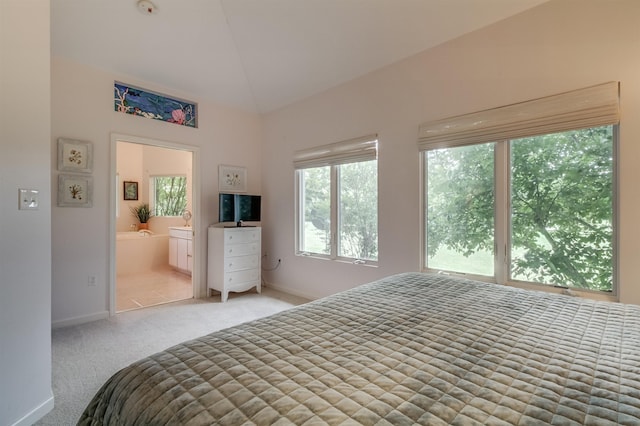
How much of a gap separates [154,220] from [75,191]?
365 cm

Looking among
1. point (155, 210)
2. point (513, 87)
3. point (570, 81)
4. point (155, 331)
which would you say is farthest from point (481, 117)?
point (155, 210)

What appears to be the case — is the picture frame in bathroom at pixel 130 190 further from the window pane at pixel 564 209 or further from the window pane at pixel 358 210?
the window pane at pixel 564 209

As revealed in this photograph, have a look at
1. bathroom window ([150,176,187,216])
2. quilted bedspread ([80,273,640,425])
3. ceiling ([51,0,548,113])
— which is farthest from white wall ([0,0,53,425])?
bathroom window ([150,176,187,216])

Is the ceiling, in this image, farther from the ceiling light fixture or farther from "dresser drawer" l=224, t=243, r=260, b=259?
"dresser drawer" l=224, t=243, r=260, b=259

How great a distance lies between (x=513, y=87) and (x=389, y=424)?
261 centimetres

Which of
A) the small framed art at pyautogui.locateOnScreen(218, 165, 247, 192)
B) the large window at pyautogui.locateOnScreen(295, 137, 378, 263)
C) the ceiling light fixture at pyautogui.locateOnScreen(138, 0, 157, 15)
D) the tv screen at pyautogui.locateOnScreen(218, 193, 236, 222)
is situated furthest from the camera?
the small framed art at pyautogui.locateOnScreen(218, 165, 247, 192)

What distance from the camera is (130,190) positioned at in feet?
21.1

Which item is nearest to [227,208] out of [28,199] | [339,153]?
[339,153]

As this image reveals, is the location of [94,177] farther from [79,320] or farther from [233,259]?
[233,259]

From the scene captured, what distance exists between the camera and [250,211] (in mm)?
4238

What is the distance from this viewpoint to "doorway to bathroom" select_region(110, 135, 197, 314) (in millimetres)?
5234

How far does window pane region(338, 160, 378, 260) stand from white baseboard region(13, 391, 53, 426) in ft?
9.10

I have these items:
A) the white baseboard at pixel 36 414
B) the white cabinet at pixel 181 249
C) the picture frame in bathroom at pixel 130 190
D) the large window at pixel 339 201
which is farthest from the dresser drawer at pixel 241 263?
the picture frame in bathroom at pixel 130 190

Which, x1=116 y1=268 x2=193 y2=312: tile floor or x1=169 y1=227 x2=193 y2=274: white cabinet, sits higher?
x1=169 y1=227 x2=193 y2=274: white cabinet
